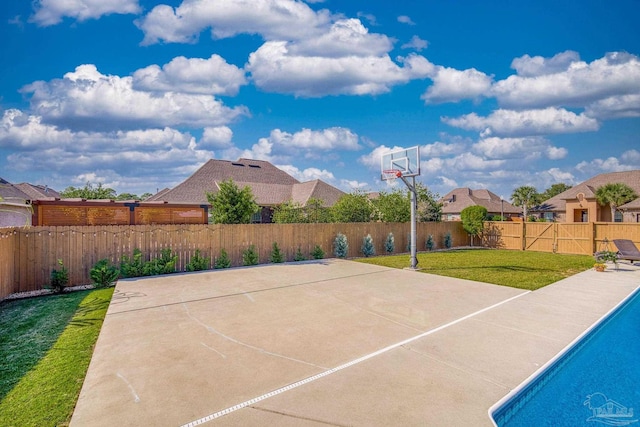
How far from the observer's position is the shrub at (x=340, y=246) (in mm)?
15961

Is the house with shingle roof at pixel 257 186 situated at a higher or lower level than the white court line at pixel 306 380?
higher

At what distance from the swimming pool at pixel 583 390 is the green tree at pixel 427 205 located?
1959 centimetres

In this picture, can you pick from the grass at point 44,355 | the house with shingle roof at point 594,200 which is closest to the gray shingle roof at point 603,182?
the house with shingle roof at point 594,200

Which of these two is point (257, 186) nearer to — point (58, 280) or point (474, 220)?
point (474, 220)

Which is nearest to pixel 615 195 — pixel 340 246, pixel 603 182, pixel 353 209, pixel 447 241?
pixel 603 182

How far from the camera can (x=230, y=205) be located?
14414 mm

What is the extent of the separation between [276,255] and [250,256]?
1189 mm

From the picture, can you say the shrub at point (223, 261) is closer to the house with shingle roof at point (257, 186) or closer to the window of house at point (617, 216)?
the house with shingle roof at point (257, 186)

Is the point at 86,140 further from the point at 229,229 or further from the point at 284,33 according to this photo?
the point at 284,33

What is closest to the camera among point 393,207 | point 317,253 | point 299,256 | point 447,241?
point 299,256

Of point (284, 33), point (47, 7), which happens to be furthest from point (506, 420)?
point (47, 7)

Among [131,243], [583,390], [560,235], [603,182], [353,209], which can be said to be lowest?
[583,390]

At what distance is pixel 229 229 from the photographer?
12.9m

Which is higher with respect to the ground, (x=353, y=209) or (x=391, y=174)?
(x=391, y=174)
